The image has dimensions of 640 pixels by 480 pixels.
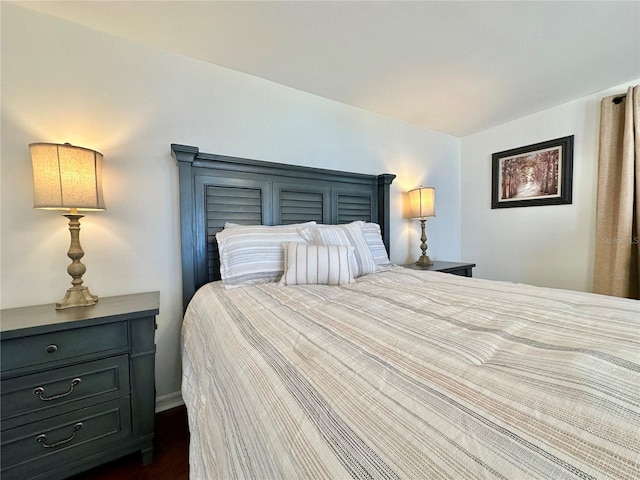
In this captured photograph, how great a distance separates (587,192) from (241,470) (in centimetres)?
320

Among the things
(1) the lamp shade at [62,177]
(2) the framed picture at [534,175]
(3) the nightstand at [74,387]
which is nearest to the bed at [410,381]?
(3) the nightstand at [74,387]

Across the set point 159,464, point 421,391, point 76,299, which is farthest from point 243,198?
point 421,391

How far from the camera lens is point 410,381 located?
20.7 inches

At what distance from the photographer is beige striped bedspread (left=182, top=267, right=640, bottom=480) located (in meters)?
0.35

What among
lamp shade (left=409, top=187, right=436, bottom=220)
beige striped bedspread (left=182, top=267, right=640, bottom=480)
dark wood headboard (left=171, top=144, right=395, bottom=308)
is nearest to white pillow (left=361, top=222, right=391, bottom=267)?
dark wood headboard (left=171, top=144, right=395, bottom=308)

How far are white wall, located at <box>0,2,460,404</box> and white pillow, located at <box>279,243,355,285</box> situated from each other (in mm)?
794

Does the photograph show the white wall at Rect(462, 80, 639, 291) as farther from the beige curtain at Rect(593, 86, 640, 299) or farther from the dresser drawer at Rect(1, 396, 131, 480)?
the dresser drawer at Rect(1, 396, 131, 480)

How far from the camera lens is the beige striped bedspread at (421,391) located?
0.35 metres

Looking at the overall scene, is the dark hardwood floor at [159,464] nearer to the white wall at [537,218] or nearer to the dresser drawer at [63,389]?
the dresser drawer at [63,389]

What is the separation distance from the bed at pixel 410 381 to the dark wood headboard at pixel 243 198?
1.26ft

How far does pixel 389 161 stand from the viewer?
265 cm

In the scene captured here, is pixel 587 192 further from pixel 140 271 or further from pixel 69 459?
pixel 69 459

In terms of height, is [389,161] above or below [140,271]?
above

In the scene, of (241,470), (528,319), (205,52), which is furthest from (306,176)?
(241,470)
